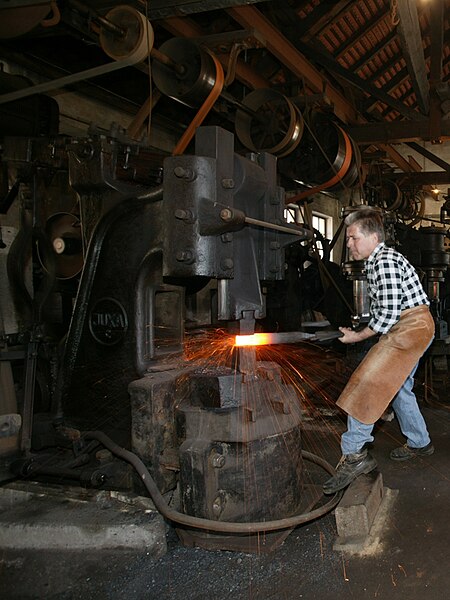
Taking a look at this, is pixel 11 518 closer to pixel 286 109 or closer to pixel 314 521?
pixel 314 521

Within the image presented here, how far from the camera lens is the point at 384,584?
1842mm

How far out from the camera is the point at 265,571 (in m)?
1.94

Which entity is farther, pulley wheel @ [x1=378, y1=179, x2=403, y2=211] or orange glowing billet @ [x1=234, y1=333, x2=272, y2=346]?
pulley wheel @ [x1=378, y1=179, x2=403, y2=211]

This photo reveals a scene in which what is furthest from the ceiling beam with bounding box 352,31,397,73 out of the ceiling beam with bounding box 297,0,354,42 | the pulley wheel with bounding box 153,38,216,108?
the pulley wheel with bounding box 153,38,216,108

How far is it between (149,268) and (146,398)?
1.93ft

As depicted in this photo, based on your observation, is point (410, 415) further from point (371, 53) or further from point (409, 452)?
point (371, 53)

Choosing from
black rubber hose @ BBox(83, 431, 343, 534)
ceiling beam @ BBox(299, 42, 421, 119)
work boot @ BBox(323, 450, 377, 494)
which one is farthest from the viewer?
ceiling beam @ BBox(299, 42, 421, 119)

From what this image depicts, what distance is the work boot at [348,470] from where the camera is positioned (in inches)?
95.7

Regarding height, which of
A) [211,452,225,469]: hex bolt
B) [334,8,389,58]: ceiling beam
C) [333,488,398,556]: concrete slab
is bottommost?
[333,488,398,556]: concrete slab

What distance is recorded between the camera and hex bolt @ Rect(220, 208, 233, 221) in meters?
2.00

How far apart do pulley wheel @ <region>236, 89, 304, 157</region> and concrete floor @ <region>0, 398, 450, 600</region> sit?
13.5 ft

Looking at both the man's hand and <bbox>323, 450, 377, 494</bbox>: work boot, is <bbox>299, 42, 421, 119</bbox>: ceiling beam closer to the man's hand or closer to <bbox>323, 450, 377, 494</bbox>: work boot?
the man's hand

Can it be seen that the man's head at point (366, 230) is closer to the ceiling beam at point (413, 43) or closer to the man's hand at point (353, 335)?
the man's hand at point (353, 335)

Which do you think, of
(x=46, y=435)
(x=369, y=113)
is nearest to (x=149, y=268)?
(x=46, y=435)
